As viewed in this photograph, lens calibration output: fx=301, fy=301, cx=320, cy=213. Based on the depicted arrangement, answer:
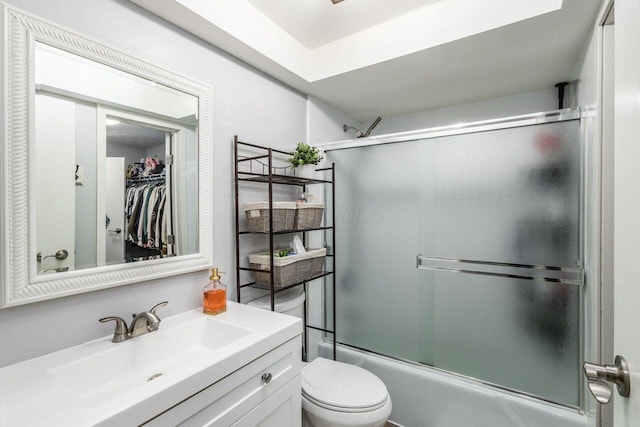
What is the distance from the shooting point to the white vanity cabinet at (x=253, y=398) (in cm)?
82

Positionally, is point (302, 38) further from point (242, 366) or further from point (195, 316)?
point (242, 366)

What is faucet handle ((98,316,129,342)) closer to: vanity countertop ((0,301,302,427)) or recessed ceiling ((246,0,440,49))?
vanity countertop ((0,301,302,427))

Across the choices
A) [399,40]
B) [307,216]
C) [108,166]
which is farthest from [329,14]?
[108,166]

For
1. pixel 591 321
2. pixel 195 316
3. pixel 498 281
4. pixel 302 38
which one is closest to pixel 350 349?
pixel 498 281

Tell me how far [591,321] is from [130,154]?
2.06m

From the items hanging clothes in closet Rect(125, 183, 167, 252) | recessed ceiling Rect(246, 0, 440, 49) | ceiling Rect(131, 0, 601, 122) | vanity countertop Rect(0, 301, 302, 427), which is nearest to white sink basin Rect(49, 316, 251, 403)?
vanity countertop Rect(0, 301, 302, 427)

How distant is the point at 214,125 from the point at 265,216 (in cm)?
52

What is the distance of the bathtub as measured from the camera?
150cm

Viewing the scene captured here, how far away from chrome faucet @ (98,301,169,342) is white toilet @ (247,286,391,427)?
1.87ft

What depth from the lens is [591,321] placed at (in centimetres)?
131

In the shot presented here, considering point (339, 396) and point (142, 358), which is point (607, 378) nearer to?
point (339, 396)

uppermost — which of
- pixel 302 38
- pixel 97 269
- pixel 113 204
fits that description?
pixel 302 38

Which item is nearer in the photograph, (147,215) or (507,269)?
(147,215)

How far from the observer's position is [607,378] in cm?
54
